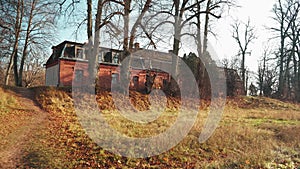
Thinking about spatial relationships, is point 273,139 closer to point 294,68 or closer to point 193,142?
point 193,142

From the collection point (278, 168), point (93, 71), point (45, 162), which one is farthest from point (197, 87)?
point (45, 162)

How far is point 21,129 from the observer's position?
841 centimetres

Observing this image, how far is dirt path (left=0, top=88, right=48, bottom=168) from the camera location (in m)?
5.80

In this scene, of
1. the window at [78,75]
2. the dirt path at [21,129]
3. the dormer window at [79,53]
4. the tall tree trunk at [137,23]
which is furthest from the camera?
the dormer window at [79,53]

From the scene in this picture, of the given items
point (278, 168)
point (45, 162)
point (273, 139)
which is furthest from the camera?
point (273, 139)

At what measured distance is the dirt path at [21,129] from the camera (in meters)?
5.80

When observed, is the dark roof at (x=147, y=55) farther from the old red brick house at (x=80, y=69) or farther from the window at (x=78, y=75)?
the window at (x=78, y=75)

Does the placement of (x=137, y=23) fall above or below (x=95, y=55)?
above

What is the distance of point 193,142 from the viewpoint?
8227 millimetres

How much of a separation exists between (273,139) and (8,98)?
1233cm

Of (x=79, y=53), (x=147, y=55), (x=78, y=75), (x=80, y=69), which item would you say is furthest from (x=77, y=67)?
(x=147, y=55)

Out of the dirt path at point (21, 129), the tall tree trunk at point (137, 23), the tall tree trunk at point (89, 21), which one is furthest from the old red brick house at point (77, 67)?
the dirt path at point (21, 129)

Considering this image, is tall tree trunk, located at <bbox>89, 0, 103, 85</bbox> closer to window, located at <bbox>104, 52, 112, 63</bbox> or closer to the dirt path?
the dirt path

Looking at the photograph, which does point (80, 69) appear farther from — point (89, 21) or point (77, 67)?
point (89, 21)
